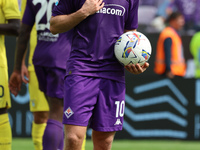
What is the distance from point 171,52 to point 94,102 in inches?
265

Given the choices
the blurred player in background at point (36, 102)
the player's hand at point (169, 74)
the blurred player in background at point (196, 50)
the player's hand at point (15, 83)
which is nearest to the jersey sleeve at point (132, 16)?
the player's hand at point (15, 83)

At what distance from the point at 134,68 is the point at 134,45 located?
20 cm

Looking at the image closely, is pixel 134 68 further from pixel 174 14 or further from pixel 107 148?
pixel 174 14

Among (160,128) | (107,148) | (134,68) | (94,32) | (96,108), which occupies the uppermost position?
(94,32)

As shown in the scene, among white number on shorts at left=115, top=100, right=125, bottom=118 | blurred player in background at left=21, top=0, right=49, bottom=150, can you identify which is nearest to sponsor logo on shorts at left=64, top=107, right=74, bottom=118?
white number on shorts at left=115, top=100, right=125, bottom=118

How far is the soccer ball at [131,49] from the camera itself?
4.57m

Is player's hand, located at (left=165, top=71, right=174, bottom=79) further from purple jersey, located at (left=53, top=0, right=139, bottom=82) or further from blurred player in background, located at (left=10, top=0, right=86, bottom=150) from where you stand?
purple jersey, located at (left=53, top=0, right=139, bottom=82)

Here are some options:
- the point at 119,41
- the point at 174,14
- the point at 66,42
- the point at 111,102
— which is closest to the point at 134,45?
the point at 119,41

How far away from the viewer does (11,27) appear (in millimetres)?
5539

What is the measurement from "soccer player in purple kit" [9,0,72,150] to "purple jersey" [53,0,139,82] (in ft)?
3.34

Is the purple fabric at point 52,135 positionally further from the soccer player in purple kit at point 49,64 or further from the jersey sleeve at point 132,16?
the jersey sleeve at point 132,16

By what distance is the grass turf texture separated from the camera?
28.8 feet

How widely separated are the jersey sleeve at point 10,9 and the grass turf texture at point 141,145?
137 inches

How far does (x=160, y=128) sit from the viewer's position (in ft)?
32.1
